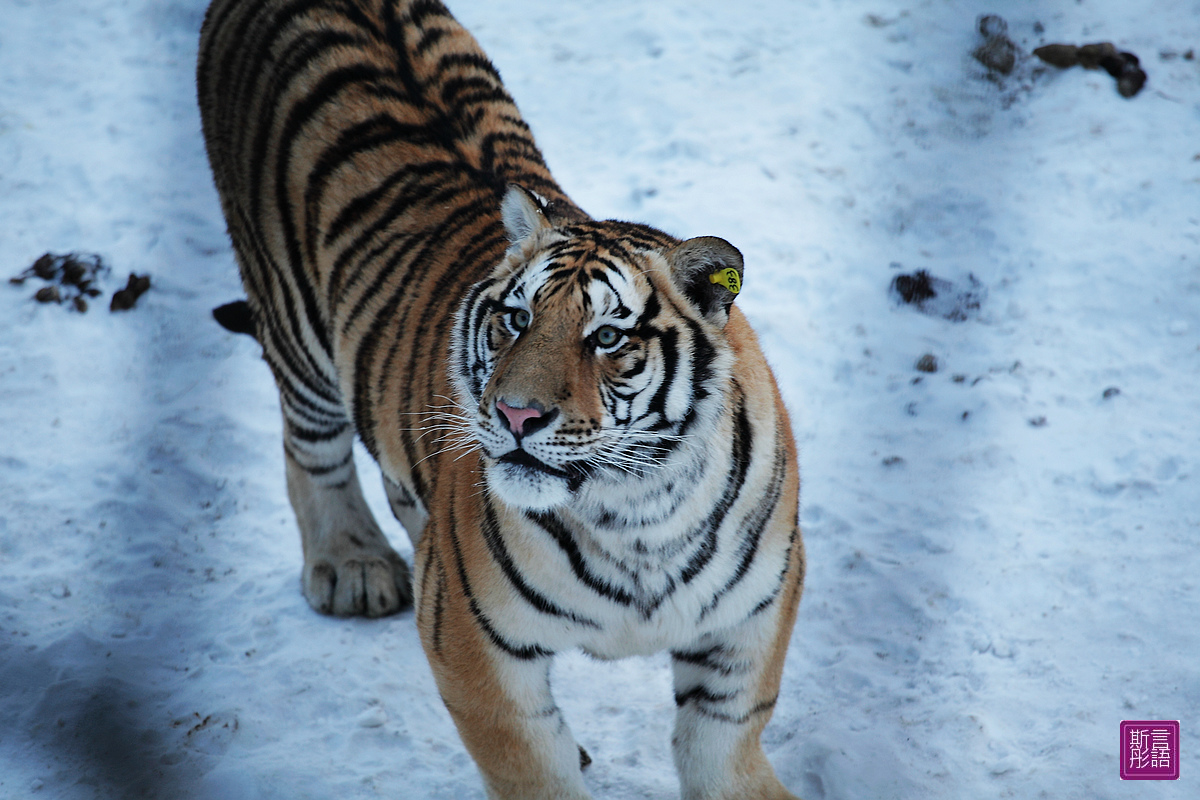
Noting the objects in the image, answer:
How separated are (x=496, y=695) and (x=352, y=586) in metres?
1.17

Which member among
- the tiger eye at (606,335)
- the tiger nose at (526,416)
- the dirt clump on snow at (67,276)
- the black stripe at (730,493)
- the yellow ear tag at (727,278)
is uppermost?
the yellow ear tag at (727,278)

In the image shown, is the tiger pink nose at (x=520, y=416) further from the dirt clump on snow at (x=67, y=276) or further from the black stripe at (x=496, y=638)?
the dirt clump on snow at (x=67, y=276)

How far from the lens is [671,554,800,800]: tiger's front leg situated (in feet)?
6.61

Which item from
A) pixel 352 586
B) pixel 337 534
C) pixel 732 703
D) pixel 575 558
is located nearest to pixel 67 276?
pixel 337 534

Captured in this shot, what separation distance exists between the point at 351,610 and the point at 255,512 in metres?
0.66

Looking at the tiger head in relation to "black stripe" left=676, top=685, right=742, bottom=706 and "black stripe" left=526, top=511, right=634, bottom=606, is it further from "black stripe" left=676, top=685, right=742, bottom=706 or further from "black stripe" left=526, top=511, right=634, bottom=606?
"black stripe" left=676, top=685, right=742, bottom=706

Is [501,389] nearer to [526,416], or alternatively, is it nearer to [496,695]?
[526,416]

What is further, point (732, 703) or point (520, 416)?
point (732, 703)

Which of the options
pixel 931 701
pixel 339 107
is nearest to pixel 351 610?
pixel 339 107

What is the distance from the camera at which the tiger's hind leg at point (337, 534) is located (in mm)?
3010

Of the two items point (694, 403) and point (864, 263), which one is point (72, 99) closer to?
point (864, 263)

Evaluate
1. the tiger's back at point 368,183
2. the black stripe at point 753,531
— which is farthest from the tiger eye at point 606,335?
the tiger's back at point 368,183

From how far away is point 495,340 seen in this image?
1.78 meters

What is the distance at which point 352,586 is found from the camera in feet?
9.80
